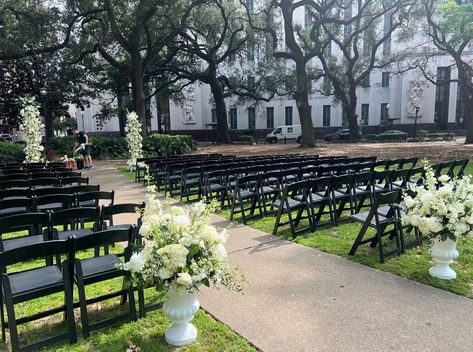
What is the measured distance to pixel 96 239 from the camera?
10.9 ft

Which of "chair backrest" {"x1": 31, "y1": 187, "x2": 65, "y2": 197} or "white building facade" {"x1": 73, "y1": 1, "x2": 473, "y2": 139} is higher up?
"white building facade" {"x1": 73, "y1": 1, "x2": 473, "y2": 139}

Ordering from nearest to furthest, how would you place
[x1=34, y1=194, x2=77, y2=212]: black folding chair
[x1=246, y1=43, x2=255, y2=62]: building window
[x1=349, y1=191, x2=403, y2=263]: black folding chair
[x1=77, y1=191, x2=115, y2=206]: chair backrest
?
[x1=349, y1=191, x2=403, y2=263]: black folding chair
[x1=34, y1=194, x2=77, y2=212]: black folding chair
[x1=77, y1=191, x2=115, y2=206]: chair backrest
[x1=246, y1=43, x2=255, y2=62]: building window

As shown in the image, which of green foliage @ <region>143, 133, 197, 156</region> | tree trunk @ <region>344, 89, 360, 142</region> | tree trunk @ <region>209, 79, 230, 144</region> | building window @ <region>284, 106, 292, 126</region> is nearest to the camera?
green foliage @ <region>143, 133, 197, 156</region>

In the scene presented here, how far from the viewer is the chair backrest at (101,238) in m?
3.22

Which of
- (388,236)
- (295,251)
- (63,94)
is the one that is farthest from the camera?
(63,94)

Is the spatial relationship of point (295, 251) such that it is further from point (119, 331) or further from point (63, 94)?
point (63, 94)

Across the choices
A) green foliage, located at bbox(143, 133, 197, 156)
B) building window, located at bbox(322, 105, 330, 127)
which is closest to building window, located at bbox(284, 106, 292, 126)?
building window, located at bbox(322, 105, 330, 127)

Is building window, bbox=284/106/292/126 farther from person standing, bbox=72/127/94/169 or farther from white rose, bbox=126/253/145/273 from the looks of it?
white rose, bbox=126/253/145/273

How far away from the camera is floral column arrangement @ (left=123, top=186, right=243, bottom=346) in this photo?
285 centimetres

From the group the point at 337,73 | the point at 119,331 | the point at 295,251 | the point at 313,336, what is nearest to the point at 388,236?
the point at 295,251

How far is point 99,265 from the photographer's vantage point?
3.59 metres

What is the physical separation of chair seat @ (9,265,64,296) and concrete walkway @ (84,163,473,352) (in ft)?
4.89

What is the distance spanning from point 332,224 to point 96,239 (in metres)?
4.59

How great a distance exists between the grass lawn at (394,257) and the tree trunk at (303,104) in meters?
19.9
